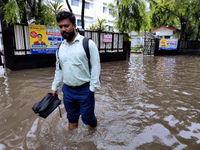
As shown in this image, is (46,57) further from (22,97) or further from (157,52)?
(157,52)

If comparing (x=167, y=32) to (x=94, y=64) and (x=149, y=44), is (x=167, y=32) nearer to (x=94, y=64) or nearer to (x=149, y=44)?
(x=149, y=44)

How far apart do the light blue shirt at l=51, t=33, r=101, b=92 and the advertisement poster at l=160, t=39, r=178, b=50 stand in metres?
19.3

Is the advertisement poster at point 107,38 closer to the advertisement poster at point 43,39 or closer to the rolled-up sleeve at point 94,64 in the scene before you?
the advertisement poster at point 43,39

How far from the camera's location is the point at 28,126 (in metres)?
3.13

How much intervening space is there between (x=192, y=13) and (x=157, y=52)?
8.90 meters

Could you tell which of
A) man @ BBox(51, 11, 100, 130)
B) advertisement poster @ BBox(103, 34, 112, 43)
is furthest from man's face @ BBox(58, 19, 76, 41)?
advertisement poster @ BBox(103, 34, 112, 43)

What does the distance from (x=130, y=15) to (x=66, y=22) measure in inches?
503

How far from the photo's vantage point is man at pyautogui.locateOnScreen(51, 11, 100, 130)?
2219 millimetres

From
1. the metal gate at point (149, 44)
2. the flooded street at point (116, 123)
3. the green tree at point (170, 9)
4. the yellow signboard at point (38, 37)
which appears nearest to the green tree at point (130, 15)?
the metal gate at point (149, 44)

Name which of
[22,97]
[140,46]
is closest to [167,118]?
[22,97]

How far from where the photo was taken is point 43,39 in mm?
8812

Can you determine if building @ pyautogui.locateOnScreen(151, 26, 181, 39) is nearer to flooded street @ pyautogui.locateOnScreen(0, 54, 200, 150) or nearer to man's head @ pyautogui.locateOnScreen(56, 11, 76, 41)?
flooded street @ pyautogui.locateOnScreen(0, 54, 200, 150)

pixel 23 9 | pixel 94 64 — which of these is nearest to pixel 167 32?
pixel 23 9

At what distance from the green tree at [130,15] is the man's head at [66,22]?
12179 millimetres
